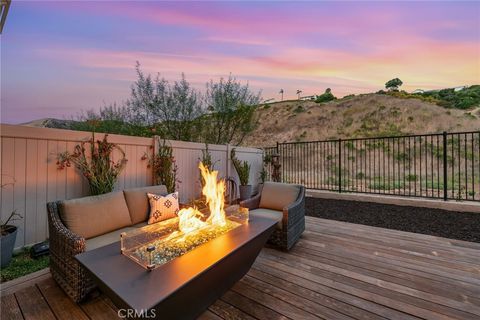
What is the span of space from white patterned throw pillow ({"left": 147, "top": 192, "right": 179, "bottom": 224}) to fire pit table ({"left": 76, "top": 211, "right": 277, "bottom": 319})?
1094 mm

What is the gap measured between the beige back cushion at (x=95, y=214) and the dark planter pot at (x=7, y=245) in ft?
2.57

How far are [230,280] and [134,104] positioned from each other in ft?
21.0

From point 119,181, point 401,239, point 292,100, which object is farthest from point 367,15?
point 292,100

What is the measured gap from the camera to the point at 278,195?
11.4ft


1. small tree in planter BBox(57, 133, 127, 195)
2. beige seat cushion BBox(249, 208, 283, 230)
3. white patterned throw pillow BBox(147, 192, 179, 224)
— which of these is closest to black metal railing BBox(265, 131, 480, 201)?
beige seat cushion BBox(249, 208, 283, 230)

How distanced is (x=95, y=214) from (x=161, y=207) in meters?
0.76

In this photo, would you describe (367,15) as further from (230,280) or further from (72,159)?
(72,159)

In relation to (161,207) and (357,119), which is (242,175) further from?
(357,119)

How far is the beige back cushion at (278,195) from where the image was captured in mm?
3385

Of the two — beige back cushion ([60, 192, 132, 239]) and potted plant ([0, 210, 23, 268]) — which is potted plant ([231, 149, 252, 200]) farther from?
potted plant ([0, 210, 23, 268])

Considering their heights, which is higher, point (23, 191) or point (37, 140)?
point (37, 140)

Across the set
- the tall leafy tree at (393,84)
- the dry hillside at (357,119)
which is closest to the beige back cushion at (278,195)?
the dry hillside at (357,119)

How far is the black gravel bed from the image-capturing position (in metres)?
3.54

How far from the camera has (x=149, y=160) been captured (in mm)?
4105
